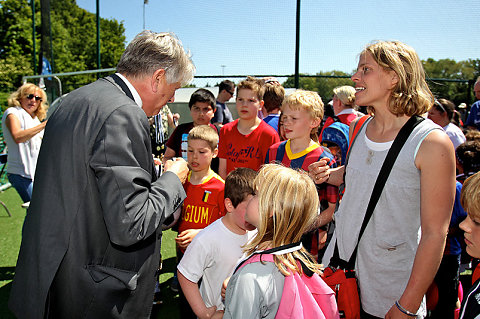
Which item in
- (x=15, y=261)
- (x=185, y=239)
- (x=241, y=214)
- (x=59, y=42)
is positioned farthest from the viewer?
(x=59, y=42)

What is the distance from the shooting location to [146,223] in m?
1.41

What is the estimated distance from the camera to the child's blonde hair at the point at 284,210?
1481mm

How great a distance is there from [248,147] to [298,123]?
2.89 feet

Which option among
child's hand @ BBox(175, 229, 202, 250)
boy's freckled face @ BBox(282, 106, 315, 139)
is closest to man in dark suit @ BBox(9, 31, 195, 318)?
child's hand @ BBox(175, 229, 202, 250)

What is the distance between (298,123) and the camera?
8.98ft

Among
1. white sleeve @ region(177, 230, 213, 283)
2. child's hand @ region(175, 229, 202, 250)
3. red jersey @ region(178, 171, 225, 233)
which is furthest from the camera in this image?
red jersey @ region(178, 171, 225, 233)

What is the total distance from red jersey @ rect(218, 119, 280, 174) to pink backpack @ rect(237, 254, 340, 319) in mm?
2033

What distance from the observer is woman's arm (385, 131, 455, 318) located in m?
1.50

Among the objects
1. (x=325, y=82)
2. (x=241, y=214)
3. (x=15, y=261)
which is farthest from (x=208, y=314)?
(x=325, y=82)

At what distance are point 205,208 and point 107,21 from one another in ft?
192

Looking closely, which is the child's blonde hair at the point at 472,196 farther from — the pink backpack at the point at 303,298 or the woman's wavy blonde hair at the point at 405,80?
the pink backpack at the point at 303,298

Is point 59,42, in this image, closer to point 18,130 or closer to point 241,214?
point 18,130

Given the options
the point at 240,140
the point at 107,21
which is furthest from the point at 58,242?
the point at 107,21

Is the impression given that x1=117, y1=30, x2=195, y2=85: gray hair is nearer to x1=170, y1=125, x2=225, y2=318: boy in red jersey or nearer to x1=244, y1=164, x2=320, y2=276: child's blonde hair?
x1=244, y1=164, x2=320, y2=276: child's blonde hair
